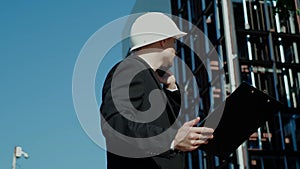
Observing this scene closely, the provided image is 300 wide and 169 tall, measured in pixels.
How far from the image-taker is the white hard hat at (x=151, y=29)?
2135 mm

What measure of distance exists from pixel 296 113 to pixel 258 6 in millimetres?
2867

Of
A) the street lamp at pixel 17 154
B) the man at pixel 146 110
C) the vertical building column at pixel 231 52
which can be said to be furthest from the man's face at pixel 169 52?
the street lamp at pixel 17 154

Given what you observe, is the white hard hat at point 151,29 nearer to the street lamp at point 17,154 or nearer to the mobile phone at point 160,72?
the mobile phone at point 160,72

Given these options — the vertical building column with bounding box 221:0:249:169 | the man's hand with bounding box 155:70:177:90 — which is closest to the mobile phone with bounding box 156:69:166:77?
the man's hand with bounding box 155:70:177:90

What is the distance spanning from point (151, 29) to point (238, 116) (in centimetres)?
46

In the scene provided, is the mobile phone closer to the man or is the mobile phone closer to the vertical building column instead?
the man

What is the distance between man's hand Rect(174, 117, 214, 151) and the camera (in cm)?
196

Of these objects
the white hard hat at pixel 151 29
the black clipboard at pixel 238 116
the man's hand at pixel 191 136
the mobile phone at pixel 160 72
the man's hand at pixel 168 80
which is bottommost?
the man's hand at pixel 191 136

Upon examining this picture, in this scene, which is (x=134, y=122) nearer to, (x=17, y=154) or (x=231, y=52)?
(x=231, y=52)

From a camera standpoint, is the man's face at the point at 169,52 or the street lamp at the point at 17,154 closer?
the man's face at the point at 169,52

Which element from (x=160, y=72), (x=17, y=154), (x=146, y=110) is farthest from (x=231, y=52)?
(x=17, y=154)

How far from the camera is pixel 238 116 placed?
2172mm

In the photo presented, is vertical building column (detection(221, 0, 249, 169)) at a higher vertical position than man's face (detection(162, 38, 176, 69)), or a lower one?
A: higher

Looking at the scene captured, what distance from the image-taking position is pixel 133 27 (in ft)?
7.07
